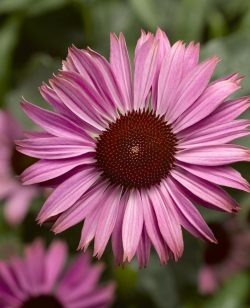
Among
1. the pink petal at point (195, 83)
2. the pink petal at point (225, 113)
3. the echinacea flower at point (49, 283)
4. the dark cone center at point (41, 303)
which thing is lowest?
the dark cone center at point (41, 303)

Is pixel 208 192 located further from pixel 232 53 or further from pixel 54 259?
pixel 54 259

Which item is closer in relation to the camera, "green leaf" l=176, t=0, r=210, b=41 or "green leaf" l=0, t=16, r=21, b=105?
"green leaf" l=176, t=0, r=210, b=41

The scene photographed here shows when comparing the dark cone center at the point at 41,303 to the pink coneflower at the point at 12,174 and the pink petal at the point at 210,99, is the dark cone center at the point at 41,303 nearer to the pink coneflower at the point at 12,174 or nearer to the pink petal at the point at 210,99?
the pink coneflower at the point at 12,174

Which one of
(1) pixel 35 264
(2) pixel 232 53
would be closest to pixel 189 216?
(2) pixel 232 53

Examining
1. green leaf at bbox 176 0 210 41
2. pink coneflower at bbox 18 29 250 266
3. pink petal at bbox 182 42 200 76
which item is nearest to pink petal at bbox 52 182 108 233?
pink coneflower at bbox 18 29 250 266

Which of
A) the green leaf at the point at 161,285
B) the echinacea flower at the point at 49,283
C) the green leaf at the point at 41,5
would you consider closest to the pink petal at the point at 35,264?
the echinacea flower at the point at 49,283

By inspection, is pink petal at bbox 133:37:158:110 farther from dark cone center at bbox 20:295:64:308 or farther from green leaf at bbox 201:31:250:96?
dark cone center at bbox 20:295:64:308

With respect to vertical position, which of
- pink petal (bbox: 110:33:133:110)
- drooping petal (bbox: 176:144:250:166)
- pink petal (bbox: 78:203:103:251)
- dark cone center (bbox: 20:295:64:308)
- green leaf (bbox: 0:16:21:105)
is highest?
green leaf (bbox: 0:16:21:105)

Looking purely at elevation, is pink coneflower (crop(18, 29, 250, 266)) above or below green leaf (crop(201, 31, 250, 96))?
below

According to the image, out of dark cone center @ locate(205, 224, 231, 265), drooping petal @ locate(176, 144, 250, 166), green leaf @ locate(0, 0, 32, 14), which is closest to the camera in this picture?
drooping petal @ locate(176, 144, 250, 166)
